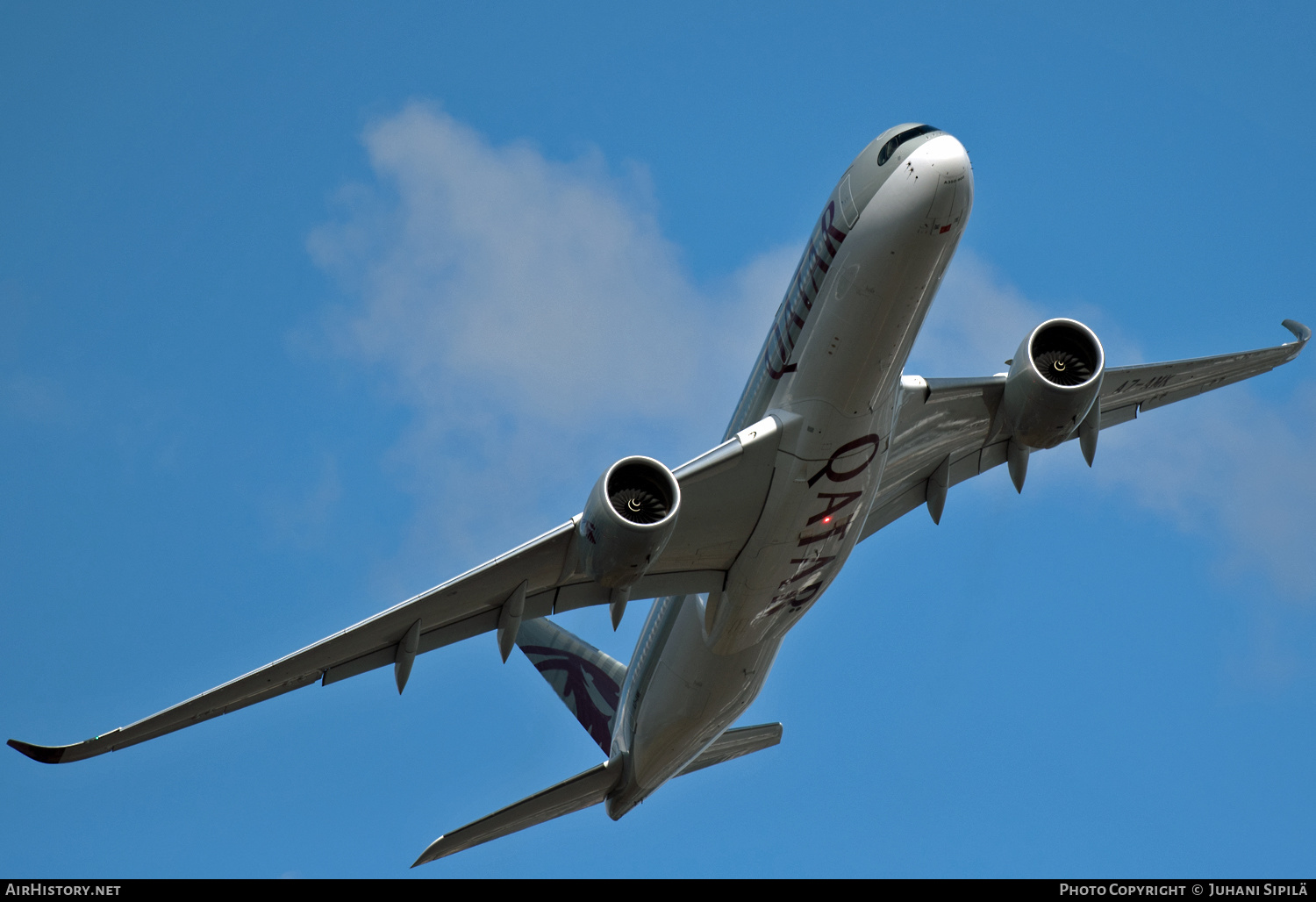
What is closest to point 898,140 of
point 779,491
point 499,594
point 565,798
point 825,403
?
point 825,403

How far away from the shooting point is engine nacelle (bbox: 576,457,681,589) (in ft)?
67.3

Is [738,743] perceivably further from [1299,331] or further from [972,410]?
[1299,331]

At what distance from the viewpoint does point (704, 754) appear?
3047 cm

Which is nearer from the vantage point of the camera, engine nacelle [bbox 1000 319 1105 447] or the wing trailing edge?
engine nacelle [bbox 1000 319 1105 447]

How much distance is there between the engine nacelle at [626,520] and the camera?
20.5 meters

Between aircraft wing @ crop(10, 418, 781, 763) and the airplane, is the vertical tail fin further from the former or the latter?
aircraft wing @ crop(10, 418, 781, 763)

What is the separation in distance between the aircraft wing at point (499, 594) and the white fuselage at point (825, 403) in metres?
0.48

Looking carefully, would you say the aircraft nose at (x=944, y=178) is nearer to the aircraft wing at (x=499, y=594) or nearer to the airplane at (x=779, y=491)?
the airplane at (x=779, y=491)

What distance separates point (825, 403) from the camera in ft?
70.6

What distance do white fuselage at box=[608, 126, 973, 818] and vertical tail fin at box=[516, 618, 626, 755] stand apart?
15.4 feet

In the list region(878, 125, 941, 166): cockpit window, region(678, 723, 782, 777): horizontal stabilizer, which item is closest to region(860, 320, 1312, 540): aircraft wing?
region(878, 125, 941, 166): cockpit window
